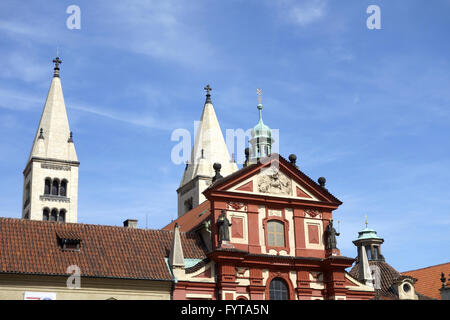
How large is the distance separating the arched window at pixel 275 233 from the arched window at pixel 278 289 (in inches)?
87.4

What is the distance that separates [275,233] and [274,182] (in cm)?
324

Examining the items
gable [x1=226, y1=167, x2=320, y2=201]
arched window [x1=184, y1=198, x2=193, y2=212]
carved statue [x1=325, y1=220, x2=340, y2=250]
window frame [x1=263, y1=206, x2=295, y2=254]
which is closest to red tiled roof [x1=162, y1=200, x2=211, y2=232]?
gable [x1=226, y1=167, x2=320, y2=201]

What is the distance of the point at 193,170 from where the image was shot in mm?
81062

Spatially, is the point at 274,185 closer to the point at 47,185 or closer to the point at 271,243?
the point at 271,243

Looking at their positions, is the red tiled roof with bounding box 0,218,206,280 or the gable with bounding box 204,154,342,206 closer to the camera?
the red tiled roof with bounding box 0,218,206,280

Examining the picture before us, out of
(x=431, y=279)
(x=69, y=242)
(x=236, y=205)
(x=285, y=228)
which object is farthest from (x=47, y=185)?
(x=285, y=228)

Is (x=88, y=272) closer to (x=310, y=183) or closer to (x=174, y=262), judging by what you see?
(x=174, y=262)

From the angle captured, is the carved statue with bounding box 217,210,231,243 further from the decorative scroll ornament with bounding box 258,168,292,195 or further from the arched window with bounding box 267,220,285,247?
the decorative scroll ornament with bounding box 258,168,292,195

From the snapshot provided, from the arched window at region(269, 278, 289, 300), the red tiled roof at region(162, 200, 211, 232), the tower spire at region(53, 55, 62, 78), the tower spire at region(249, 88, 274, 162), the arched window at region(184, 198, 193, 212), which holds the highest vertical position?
the tower spire at region(53, 55, 62, 78)

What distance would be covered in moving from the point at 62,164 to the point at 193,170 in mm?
18328

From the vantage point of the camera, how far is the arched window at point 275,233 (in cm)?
4359

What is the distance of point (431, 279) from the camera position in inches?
2474

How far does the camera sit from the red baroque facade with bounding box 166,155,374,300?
4138cm
